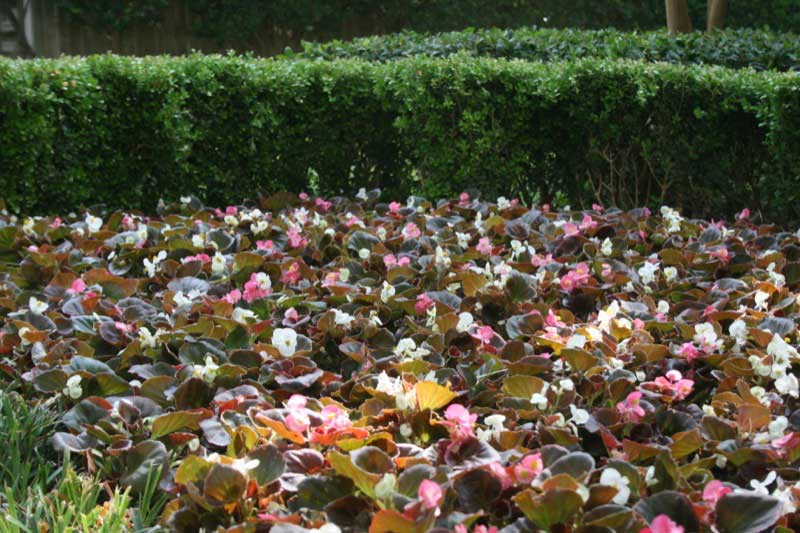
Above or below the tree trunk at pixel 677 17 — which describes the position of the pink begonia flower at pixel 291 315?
below

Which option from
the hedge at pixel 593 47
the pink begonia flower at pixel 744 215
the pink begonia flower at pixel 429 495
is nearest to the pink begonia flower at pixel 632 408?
the pink begonia flower at pixel 429 495

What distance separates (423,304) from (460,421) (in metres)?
1.00

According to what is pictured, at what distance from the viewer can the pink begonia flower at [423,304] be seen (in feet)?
9.55

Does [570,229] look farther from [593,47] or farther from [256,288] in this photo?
[593,47]

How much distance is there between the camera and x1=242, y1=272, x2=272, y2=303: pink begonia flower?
10.2 ft

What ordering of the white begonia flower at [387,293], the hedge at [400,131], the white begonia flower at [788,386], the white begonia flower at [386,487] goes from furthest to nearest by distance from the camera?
the hedge at [400,131], the white begonia flower at [387,293], the white begonia flower at [788,386], the white begonia flower at [386,487]

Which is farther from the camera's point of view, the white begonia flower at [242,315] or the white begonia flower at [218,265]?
the white begonia flower at [218,265]

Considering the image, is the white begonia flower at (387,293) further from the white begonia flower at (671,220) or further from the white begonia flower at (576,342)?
the white begonia flower at (671,220)

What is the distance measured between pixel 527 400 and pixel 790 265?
1737 millimetres

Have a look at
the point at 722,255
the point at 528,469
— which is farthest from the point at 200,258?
the point at 528,469

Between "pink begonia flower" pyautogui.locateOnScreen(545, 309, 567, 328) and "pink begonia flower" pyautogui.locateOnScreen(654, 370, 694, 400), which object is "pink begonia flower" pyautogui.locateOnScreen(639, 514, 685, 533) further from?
"pink begonia flower" pyautogui.locateOnScreen(545, 309, 567, 328)

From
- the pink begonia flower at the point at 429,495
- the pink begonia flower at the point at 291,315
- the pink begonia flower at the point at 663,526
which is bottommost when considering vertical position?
the pink begonia flower at the point at 291,315

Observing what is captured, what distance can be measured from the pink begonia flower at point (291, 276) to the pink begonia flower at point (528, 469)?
1714 millimetres

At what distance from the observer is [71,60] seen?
5301 millimetres
